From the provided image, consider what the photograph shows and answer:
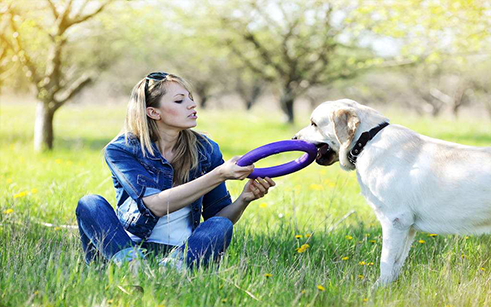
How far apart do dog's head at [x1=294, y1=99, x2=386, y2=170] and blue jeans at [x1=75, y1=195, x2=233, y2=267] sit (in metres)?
1.04

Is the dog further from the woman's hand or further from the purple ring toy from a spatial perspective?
the woman's hand

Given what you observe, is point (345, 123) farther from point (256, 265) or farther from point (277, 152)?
point (256, 265)

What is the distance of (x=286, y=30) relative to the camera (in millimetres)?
20250

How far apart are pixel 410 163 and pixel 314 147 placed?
765 mm

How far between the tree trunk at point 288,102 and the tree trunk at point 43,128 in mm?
11788

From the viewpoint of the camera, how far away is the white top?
12.6 ft

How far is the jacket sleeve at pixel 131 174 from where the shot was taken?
3.64 metres

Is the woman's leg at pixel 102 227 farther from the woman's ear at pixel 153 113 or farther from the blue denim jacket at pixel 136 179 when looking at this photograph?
the woman's ear at pixel 153 113

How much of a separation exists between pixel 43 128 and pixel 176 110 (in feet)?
24.1

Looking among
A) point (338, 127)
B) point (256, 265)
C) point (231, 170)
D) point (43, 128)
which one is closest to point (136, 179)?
point (231, 170)

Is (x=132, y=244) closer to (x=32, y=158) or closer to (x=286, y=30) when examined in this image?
(x=32, y=158)

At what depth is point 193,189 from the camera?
3523 millimetres

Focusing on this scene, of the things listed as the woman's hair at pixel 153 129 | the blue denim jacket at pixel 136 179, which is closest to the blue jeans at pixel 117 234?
the blue denim jacket at pixel 136 179

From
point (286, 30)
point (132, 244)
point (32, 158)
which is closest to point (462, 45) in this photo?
point (286, 30)
